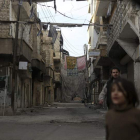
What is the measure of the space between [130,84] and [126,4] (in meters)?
10.4

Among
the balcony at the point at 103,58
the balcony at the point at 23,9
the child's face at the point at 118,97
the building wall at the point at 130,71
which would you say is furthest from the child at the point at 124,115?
the balcony at the point at 23,9

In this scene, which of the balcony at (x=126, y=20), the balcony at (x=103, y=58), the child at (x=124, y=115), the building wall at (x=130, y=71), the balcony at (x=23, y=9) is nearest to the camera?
the child at (x=124, y=115)

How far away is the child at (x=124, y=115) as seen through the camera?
2459mm

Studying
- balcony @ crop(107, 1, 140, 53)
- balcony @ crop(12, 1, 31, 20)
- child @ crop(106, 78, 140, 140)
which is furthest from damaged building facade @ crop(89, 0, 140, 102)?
balcony @ crop(12, 1, 31, 20)

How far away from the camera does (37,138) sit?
765 centimetres

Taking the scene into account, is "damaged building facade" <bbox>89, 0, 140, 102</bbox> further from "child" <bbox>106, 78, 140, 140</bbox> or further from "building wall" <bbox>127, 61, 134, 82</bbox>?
"child" <bbox>106, 78, 140, 140</bbox>

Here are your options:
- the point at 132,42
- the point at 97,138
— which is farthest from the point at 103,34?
the point at 97,138

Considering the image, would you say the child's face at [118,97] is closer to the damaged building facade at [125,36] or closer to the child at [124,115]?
the child at [124,115]

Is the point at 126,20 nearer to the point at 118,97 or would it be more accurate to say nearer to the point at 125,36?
the point at 125,36

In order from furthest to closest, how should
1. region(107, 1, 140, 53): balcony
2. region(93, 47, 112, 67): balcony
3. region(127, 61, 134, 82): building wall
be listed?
region(93, 47, 112, 67): balcony, region(127, 61, 134, 82): building wall, region(107, 1, 140, 53): balcony

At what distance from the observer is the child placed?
2459 millimetres

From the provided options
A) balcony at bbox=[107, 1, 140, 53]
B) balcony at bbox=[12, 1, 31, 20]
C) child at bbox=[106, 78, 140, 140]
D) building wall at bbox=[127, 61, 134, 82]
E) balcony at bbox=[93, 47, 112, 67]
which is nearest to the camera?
child at bbox=[106, 78, 140, 140]

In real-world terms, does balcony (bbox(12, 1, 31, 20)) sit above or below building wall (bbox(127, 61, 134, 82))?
above

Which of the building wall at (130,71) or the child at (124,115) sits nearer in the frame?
the child at (124,115)
